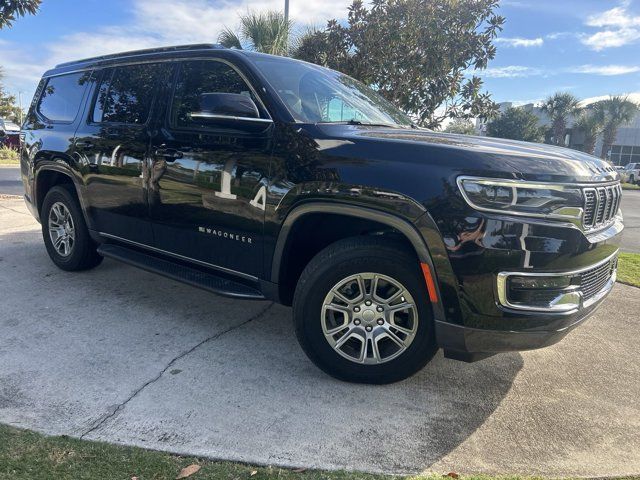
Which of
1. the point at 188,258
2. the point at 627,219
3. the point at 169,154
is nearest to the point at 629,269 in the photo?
the point at 188,258

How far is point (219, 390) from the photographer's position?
299cm

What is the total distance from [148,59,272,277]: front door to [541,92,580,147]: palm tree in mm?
52030

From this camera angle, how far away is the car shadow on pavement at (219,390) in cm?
253

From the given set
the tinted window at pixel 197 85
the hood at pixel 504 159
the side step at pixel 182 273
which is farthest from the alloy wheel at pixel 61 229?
the hood at pixel 504 159

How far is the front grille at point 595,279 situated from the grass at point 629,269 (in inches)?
123

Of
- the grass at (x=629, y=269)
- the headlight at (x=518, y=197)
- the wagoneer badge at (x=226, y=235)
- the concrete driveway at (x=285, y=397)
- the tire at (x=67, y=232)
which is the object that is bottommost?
the grass at (x=629, y=269)

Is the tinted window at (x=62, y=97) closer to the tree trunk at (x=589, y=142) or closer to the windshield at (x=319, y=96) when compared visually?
the windshield at (x=319, y=96)

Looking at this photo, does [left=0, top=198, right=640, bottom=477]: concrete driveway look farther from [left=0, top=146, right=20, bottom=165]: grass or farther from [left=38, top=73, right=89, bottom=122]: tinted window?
[left=0, top=146, right=20, bottom=165]: grass

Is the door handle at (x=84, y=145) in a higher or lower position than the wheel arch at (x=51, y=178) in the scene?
higher

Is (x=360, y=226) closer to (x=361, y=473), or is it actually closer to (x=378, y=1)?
(x=361, y=473)

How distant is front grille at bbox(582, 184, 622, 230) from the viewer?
8.63 feet

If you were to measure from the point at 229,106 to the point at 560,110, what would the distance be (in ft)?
173

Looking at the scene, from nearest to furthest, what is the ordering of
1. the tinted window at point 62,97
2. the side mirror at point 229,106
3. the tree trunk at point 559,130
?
1. the side mirror at point 229,106
2. the tinted window at point 62,97
3. the tree trunk at point 559,130

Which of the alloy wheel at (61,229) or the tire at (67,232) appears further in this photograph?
the alloy wheel at (61,229)
